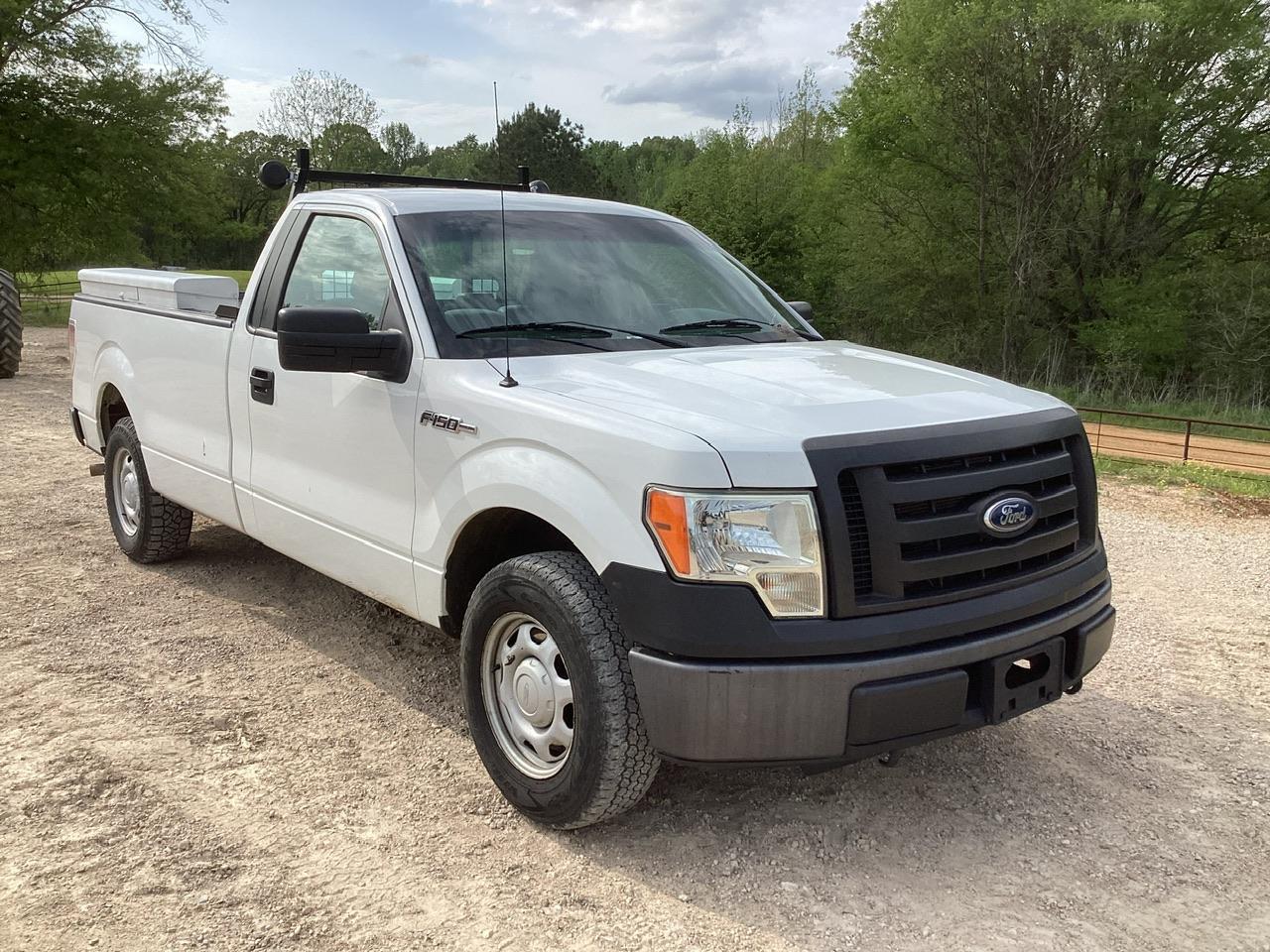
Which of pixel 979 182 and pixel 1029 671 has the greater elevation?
pixel 979 182

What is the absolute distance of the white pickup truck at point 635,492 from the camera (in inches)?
114

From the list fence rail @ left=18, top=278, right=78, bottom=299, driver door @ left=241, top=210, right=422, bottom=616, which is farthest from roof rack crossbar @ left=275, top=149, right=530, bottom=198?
fence rail @ left=18, top=278, right=78, bottom=299

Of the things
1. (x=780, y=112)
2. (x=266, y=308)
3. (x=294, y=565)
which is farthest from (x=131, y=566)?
(x=780, y=112)

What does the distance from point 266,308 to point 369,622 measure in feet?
5.35

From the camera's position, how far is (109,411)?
6508 mm

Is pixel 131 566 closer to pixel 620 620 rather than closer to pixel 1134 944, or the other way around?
pixel 620 620

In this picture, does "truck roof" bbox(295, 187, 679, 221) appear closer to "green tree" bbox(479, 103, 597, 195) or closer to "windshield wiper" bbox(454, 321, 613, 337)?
"windshield wiper" bbox(454, 321, 613, 337)

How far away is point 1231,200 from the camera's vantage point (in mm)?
25312

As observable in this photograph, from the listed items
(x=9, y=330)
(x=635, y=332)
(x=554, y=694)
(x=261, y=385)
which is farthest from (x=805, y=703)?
(x=9, y=330)

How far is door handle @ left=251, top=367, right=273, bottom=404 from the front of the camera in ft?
15.0

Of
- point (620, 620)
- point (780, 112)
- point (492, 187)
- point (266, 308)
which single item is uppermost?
point (780, 112)

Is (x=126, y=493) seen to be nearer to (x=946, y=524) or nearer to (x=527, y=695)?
(x=527, y=695)

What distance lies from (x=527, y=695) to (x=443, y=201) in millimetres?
2078

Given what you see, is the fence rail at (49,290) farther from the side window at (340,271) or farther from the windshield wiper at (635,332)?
the windshield wiper at (635,332)
